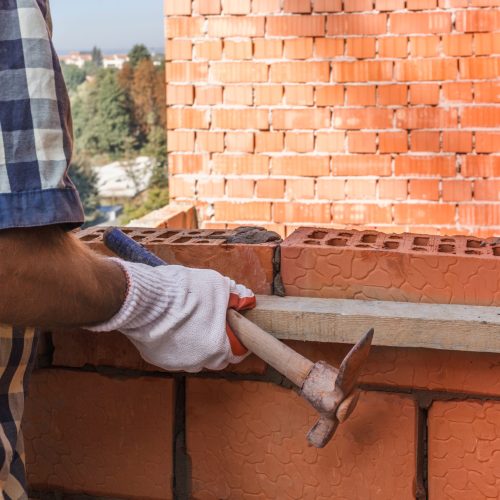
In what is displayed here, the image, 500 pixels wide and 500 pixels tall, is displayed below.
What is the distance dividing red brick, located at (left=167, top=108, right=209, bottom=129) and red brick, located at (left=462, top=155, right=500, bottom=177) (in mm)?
1753

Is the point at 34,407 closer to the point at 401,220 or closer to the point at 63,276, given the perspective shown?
the point at 63,276

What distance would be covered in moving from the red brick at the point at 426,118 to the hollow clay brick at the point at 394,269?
11.4 ft

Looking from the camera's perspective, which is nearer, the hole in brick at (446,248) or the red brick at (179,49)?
the hole in brick at (446,248)

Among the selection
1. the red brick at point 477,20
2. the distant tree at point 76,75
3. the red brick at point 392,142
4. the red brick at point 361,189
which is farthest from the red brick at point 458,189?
the distant tree at point 76,75

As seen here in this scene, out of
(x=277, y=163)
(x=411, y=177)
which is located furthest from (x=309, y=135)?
(x=411, y=177)

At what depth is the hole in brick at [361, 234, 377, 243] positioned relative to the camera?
1.77 meters

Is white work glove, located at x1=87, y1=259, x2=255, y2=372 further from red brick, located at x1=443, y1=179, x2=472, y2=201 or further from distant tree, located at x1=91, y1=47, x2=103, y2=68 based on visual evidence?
distant tree, located at x1=91, y1=47, x2=103, y2=68

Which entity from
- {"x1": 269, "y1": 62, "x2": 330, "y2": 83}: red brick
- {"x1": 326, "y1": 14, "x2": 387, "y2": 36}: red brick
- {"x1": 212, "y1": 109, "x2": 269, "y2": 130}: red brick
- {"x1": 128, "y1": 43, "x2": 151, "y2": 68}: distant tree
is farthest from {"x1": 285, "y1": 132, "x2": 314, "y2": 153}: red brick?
{"x1": 128, "y1": 43, "x2": 151, "y2": 68}: distant tree

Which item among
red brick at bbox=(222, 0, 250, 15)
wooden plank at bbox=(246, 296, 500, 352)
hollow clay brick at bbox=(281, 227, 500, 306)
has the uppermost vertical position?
red brick at bbox=(222, 0, 250, 15)

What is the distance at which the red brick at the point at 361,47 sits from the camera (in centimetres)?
508

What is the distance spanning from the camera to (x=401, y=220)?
516 centimetres

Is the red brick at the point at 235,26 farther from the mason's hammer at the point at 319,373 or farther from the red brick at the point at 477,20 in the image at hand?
the mason's hammer at the point at 319,373

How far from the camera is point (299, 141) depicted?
206 inches

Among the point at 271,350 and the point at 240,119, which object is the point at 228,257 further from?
the point at 240,119
